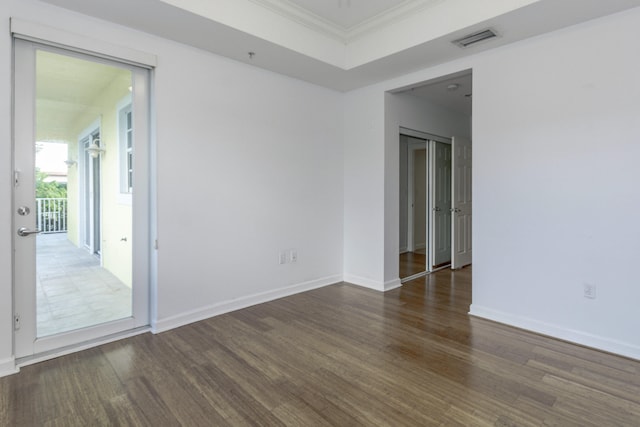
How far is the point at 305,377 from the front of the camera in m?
2.33

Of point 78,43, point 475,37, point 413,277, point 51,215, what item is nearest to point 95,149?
point 51,215

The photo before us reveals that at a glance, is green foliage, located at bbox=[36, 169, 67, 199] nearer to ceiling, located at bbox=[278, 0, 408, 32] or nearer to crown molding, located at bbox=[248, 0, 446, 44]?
crown molding, located at bbox=[248, 0, 446, 44]

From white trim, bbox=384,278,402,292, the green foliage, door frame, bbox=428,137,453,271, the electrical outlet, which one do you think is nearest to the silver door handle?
the green foliage

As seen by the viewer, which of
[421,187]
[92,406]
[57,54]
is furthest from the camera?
[421,187]

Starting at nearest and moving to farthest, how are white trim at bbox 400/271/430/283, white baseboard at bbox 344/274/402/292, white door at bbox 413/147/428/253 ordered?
white baseboard at bbox 344/274/402/292, white trim at bbox 400/271/430/283, white door at bbox 413/147/428/253

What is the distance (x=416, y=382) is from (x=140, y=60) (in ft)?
10.5

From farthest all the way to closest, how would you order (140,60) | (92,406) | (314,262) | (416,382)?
(314,262) → (140,60) → (416,382) → (92,406)

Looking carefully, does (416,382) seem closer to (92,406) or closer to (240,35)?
(92,406)

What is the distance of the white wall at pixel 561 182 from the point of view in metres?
2.66

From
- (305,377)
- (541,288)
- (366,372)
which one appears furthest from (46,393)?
(541,288)

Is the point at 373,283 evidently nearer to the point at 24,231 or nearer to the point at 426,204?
the point at 426,204

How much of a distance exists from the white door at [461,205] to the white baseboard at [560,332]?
6.82ft

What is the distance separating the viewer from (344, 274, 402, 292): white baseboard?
4.33 metres

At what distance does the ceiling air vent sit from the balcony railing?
354 centimetres
